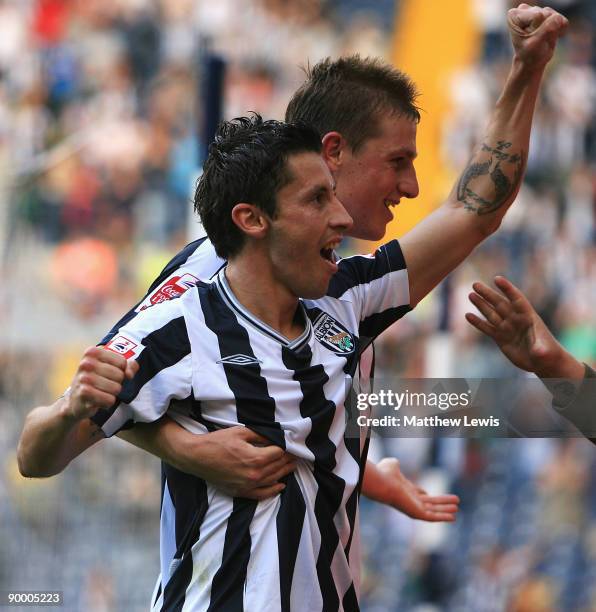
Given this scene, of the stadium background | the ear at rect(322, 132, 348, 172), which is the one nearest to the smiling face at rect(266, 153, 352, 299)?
the ear at rect(322, 132, 348, 172)

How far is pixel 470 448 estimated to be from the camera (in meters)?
8.38

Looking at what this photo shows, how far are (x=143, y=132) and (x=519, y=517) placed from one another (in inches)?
170

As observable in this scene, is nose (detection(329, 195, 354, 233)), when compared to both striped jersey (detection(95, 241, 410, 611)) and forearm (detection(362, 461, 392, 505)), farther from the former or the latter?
forearm (detection(362, 461, 392, 505))

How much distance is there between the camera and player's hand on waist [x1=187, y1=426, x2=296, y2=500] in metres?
2.55

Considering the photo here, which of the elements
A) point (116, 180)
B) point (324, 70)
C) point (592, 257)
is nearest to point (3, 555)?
point (116, 180)

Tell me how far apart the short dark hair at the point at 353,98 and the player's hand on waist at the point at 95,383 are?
1.20 m

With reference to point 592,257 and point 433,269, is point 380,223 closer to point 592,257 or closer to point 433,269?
point 433,269

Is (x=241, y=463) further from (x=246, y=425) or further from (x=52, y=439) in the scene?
(x=52, y=439)

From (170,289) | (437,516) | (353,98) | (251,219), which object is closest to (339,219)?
(251,219)

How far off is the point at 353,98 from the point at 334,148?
0.17 meters

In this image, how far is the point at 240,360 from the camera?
2.65 meters

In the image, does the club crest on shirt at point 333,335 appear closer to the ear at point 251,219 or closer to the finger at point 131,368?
the ear at point 251,219

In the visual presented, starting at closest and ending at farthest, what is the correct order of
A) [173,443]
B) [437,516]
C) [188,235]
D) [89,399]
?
[89,399] → [173,443] → [437,516] → [188,235]

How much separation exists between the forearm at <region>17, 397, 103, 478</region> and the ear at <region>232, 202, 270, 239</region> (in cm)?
57
